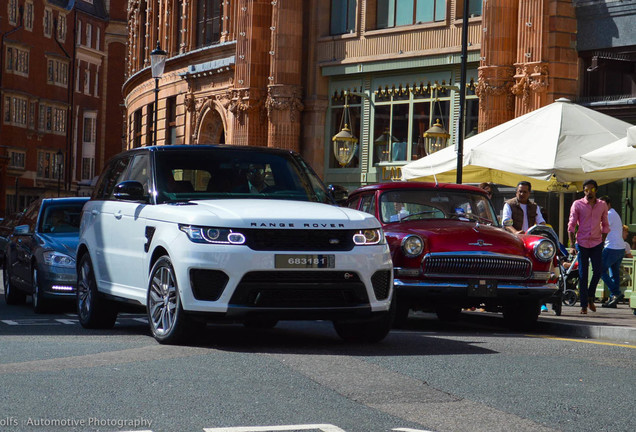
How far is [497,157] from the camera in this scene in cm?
1825

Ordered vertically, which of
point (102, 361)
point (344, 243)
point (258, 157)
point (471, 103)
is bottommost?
point (102, 361)

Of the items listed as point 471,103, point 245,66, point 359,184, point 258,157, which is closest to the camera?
point 258,157

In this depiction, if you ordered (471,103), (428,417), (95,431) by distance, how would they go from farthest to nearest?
(471,103), (428,417), (95,431)

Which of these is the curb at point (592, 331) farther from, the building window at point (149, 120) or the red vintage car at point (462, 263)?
the building window at point (149, 120)

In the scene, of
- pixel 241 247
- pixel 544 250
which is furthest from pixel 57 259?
pixel 241 247

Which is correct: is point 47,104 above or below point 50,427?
above

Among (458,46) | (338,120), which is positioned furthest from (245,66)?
(458,46)

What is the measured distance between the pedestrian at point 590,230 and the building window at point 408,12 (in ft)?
50.8

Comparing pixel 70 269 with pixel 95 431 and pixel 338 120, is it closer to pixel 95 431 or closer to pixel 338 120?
pixel 95 431

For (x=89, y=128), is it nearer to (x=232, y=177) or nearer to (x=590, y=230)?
(x=590, y=230)

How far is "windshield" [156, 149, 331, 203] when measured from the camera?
37.3 feet

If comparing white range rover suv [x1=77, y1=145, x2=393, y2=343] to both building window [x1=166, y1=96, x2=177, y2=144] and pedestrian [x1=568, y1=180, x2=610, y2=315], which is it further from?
building window [x1=166, y1=96, x2=177, y2=144]

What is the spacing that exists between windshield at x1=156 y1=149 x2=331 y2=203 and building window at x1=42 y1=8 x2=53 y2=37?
7988 cm

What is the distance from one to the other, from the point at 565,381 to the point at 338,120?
90.1ft
